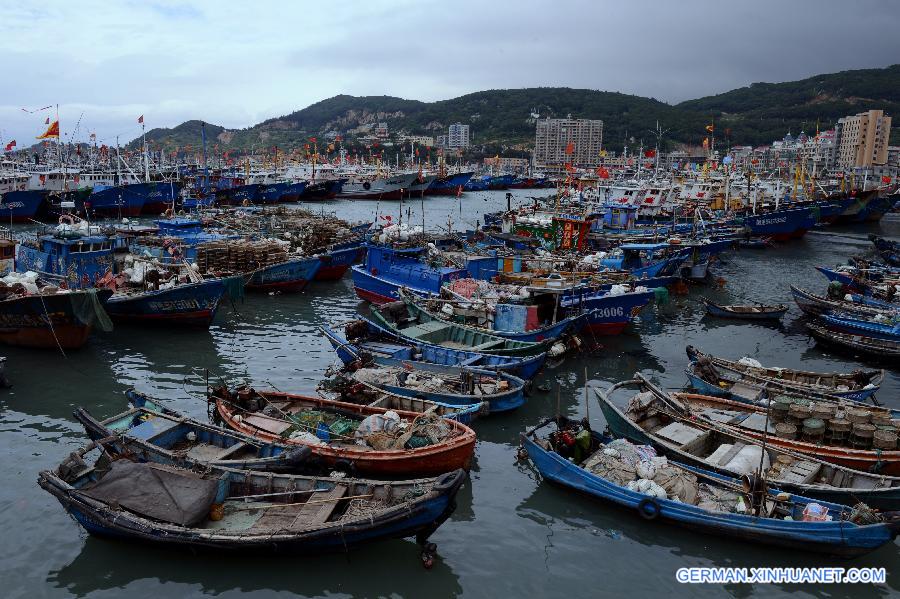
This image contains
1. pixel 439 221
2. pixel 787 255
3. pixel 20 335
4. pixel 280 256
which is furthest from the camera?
pixel 439 221

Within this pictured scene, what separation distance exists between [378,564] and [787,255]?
1829 inches

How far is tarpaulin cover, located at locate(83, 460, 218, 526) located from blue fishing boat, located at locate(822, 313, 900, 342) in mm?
22552

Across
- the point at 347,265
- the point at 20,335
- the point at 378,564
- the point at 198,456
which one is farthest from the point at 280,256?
the point at 378,564

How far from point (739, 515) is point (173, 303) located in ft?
65.3

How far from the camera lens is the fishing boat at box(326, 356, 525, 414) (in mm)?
15359

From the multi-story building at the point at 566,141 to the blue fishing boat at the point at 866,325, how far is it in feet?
482

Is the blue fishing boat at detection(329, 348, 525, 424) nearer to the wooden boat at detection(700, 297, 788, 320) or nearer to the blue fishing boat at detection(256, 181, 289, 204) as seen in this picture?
the wooden boat at detection(700, 297, 788, 320)

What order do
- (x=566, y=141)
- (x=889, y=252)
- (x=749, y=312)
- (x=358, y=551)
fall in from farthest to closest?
(x=566, y=141), (x=889, y=252), (x=749, y=312), (x=358, y=551)

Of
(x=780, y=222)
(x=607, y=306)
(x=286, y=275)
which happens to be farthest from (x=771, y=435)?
(x=780, y=222)

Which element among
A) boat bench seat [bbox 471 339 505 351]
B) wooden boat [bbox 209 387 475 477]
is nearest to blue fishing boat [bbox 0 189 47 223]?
boat bench seat [bbox 471 339 505 351]

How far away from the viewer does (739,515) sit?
10.7 meters

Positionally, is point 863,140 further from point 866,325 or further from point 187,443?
point 187,443

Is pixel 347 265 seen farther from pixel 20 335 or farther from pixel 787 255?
pixel 787 255

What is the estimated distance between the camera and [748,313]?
2783 cm
